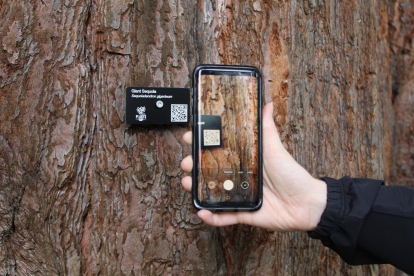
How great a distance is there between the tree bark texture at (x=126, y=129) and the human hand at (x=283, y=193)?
0.50 feet

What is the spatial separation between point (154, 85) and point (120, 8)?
0.28 metres

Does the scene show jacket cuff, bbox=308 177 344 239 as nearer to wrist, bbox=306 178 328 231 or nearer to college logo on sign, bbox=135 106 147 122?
wrist, bbox=306 178 328 231

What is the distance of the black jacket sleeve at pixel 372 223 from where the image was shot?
113 cm

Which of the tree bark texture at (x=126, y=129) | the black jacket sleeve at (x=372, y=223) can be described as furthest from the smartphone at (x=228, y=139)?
the black jacket sleeve at (x=372, y=223)

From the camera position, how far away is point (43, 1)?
1212mm

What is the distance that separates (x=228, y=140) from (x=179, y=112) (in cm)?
19

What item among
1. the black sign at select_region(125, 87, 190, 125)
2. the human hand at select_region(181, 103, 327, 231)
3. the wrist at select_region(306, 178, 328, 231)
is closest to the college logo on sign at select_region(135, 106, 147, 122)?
the black sign at select_region(125, 87, 190, 125)

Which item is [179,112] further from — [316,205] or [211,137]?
[316,205]

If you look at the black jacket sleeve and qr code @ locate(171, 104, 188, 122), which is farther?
qr code @ locate(171, 104, 188, 122)

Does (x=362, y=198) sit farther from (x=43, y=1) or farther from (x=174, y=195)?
(x=43, y=1)

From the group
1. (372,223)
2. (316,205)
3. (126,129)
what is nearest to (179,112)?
(126,129)

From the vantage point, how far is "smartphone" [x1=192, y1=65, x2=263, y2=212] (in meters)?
1.19

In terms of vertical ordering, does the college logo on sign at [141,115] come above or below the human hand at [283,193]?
above

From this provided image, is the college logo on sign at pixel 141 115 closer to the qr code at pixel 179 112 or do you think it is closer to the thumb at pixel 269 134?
the qr code at pixel 179 112
